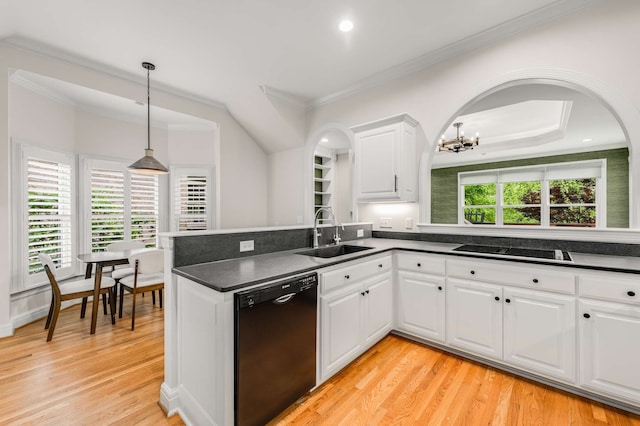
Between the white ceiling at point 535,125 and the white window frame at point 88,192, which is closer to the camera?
the white ceiling at point 535,125

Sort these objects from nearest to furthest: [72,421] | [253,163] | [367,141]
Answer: [72,421], [367,141], [253,163]

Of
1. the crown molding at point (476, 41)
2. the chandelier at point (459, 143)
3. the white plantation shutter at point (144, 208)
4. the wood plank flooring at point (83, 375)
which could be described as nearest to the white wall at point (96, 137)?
the white plantation shutter at point (144, 208)

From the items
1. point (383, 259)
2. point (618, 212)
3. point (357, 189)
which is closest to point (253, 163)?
point (357, 189)

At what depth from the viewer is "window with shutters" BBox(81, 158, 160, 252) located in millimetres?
4008

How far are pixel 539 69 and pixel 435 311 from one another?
2341 mm

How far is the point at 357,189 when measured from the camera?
3281 millimetres

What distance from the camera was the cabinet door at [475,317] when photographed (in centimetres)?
215

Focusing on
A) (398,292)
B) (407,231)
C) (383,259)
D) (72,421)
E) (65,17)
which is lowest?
(72,421)

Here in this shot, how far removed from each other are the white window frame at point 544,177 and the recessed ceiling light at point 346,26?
14.6 ft

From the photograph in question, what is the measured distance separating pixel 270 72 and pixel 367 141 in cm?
149

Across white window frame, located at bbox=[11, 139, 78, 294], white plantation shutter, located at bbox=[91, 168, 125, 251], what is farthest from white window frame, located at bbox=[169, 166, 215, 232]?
white window frame, located at bbox=[11, 139, 78, 294]

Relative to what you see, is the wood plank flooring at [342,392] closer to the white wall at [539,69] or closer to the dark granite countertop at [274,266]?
the dark granite countertop at [274,266]

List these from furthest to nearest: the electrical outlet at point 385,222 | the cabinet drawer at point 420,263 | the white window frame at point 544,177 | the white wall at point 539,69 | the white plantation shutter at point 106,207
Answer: the white window frame at point 544,177 → the white plantation shutter at point 106,207 → the electrical outlet at point 385,222 → the cabinet drawer at point 420,263 → the white wall at point 539,69

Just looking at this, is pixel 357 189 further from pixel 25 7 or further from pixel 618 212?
pixel 618 212
